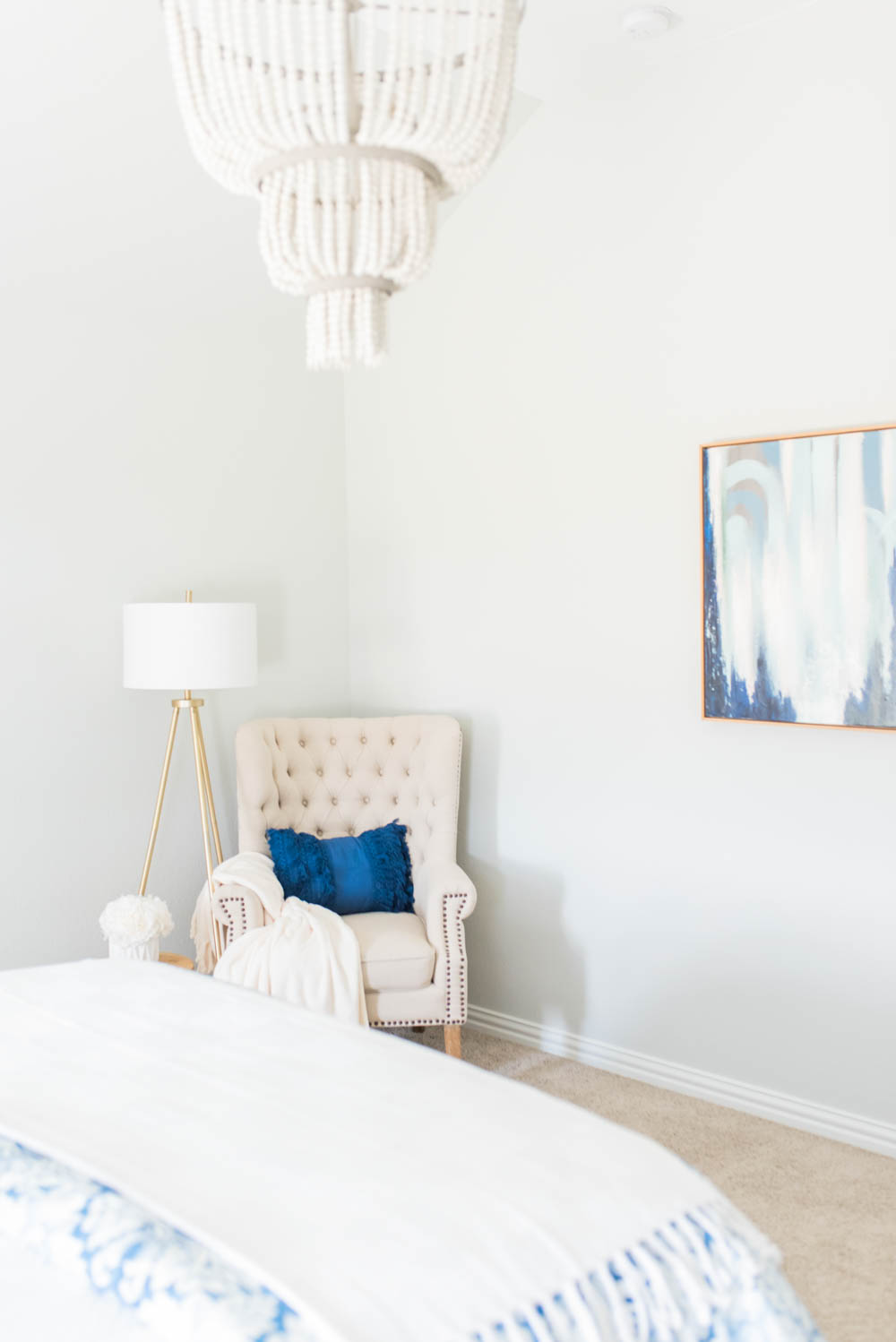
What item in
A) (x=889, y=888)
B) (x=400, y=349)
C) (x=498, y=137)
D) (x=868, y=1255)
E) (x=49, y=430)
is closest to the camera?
(x=498, y=137)

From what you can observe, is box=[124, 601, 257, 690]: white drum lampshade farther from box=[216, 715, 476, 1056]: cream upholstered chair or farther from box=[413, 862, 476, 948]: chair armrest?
box=[413, 862, 476, 948]: chair armrest

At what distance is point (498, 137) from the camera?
156 cm

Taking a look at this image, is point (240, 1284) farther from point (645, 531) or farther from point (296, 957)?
point (645, 531)

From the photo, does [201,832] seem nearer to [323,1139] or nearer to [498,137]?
[323,1139]

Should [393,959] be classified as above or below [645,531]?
below

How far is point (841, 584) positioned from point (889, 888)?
793 mm

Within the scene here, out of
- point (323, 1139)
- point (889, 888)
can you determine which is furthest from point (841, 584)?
point (323, 1139)

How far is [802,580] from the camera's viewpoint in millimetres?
3111

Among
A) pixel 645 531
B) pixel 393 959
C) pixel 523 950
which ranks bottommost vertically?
pixel 523 950

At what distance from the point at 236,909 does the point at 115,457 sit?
1448mm

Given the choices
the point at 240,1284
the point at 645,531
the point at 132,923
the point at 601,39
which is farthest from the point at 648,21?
the point at 240,1284

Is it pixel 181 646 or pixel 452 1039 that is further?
pixel 452 1039

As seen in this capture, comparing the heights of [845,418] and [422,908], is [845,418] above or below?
above

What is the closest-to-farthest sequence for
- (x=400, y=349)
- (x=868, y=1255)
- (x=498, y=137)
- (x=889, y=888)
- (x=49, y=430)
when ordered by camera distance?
(x=498, y=137), (x=868, y=1255), (x=889, y=888), (x=49, y=430), (x=400, y=349)
